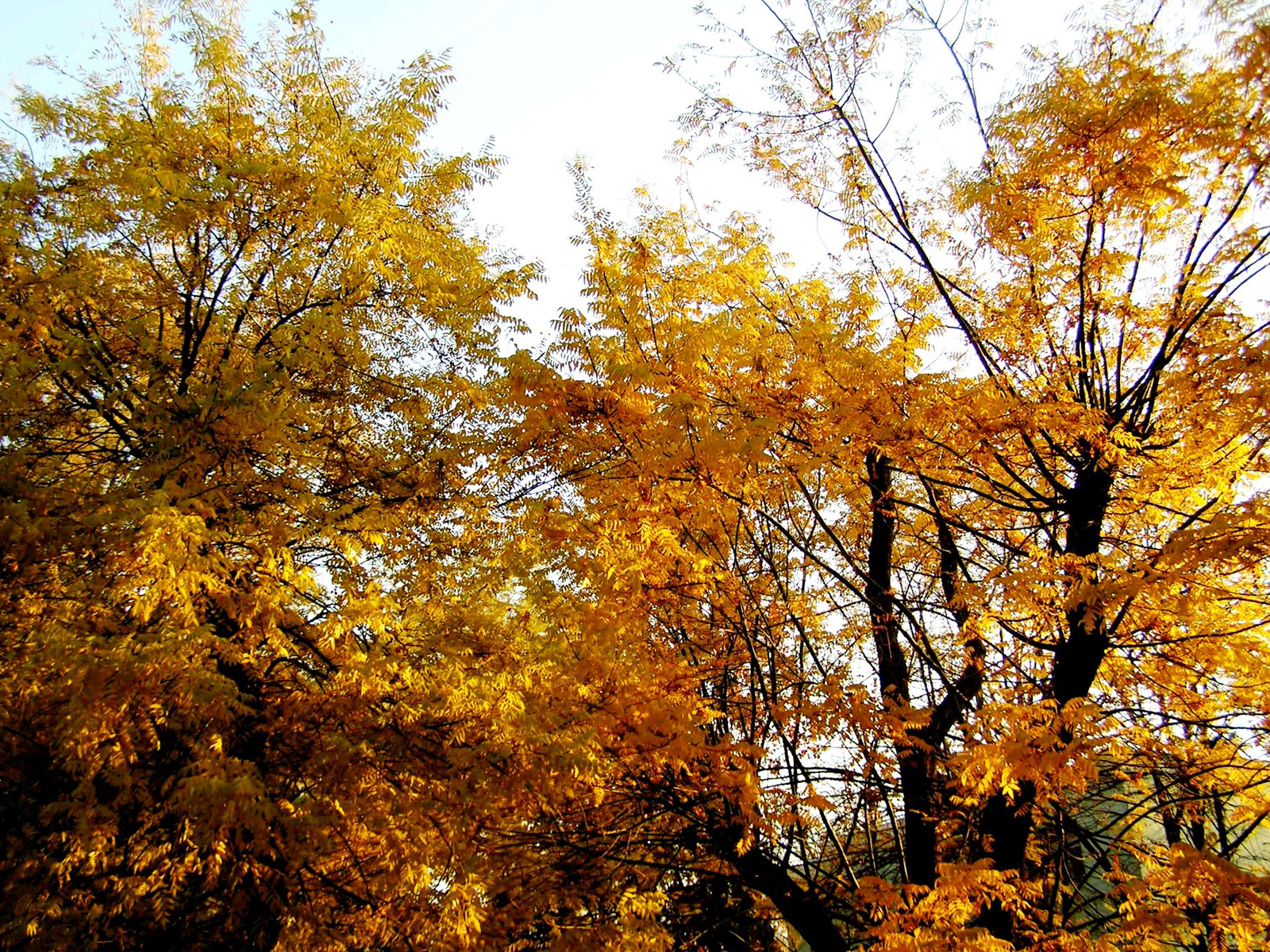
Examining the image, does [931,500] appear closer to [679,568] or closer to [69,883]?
[679,568]

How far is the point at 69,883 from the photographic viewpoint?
3.71 metres

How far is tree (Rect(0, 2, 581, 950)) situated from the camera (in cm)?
347

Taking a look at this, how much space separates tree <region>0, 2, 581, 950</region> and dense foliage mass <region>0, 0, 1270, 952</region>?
4 centimetres

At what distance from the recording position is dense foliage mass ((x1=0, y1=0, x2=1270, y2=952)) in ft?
11.6

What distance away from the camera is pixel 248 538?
4.24 m

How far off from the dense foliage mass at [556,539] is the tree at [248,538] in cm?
4

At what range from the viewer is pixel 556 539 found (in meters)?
4.58

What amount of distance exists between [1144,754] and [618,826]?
3.71 meters

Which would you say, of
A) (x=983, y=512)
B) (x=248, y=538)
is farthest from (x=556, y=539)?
(x=983, y=512)

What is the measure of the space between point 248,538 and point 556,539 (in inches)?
74.5

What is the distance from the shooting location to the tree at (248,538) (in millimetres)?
3467

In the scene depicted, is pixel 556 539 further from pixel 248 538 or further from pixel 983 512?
pixel 983 512

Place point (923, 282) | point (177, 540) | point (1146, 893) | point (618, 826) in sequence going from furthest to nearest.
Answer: point (923, 282) < point (618, 826) < point (1146, 893) < point (177, 540)

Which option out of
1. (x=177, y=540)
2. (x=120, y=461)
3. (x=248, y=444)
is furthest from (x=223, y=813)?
(x=120, y=461)
